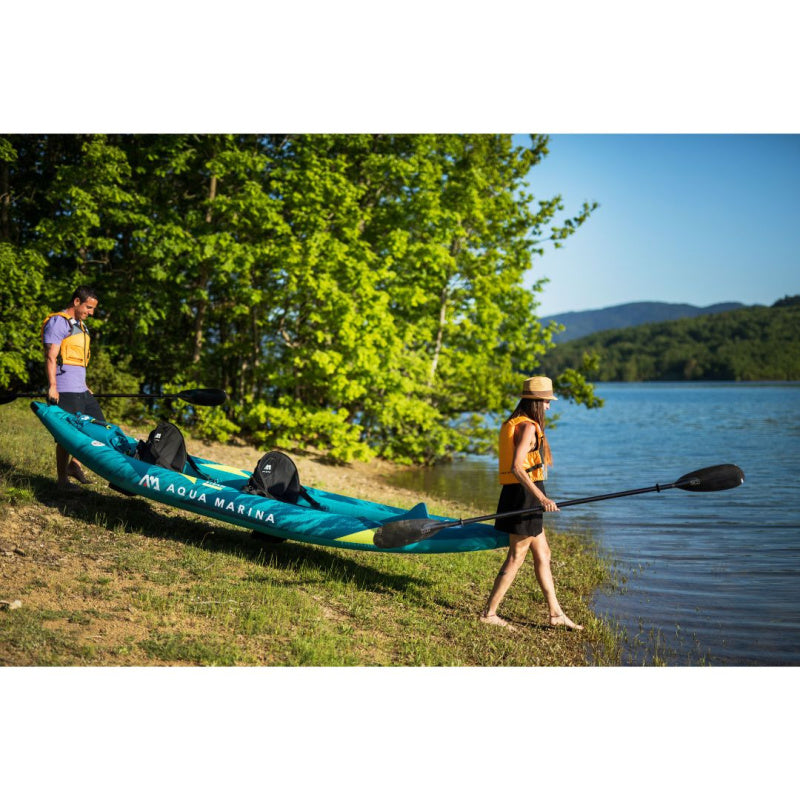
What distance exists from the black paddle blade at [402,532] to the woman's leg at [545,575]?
0.70 metres

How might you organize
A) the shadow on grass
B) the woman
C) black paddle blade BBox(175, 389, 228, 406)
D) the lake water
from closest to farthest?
the woman → the lake water → the shadow on grass → black paddle blade BBox(175, 389, 228, 406)

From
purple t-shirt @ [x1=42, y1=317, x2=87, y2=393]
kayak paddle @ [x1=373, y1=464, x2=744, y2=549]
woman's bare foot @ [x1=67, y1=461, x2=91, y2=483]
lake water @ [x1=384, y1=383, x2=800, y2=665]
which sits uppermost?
purple t-shirt @ [x1=42, y1=317, x2=87, y2=393]

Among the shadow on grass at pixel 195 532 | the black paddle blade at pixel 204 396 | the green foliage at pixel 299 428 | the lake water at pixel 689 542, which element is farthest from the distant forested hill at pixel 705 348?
the shadow on grass at pixel 195 532

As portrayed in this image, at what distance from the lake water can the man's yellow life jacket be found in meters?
4.82

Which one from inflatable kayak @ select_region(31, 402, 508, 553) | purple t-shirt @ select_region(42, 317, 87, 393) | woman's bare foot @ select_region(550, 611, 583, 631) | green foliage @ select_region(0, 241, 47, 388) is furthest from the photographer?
green foliage @ select_region(0, 241, 47, 388)

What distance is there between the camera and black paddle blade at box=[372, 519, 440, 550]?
A: 5.31 m

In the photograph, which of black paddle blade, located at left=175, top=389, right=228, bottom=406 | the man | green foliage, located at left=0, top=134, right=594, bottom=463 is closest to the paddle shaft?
black paddle blade, located at left=175, top=389, right=228, bottom=406

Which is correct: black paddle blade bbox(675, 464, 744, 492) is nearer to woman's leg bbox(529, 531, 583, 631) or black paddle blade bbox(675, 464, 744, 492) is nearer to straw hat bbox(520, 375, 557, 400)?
woman's leg bbox(529, 531, 583, 631)

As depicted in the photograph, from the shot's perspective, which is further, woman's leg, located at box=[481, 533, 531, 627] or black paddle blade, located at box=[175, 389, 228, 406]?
black paddle blade, located at box=[175, 389, 228, 406]

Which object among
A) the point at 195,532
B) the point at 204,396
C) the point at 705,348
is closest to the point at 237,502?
the point at 195,532

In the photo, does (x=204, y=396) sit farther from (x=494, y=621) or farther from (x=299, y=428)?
(x=299, y=428)

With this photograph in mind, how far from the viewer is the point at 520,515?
5.05 metres

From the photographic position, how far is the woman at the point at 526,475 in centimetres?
495

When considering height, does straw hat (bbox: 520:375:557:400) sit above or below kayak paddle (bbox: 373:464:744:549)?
above
